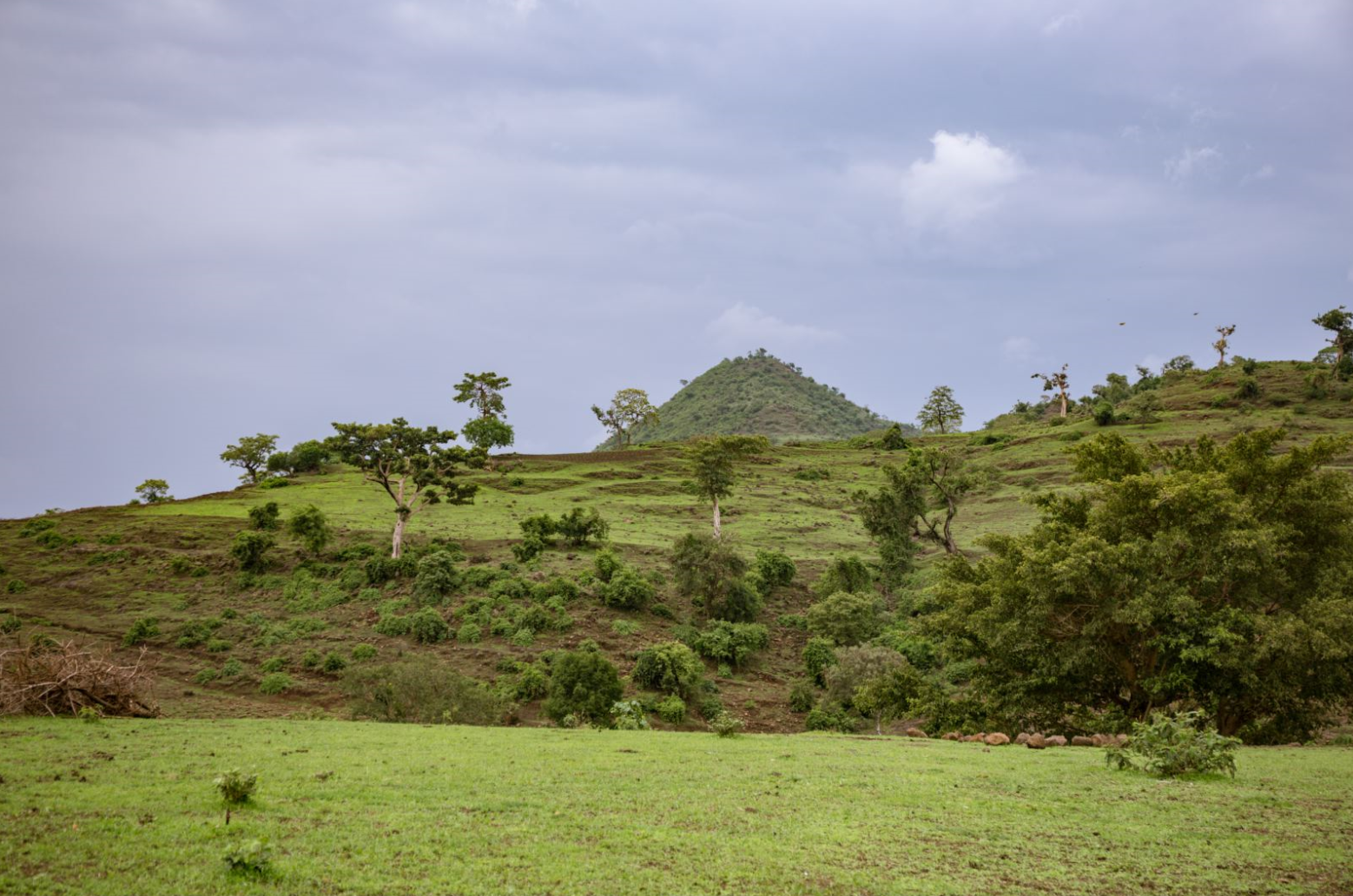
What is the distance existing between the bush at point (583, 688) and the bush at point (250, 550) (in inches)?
1082

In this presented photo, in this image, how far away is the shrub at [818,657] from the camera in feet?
131

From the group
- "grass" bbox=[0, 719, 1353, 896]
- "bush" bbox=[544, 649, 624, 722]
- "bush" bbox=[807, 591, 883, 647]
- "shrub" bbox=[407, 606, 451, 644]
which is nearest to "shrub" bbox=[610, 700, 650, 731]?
"bush" bbox=[544, 649, 624, 722]

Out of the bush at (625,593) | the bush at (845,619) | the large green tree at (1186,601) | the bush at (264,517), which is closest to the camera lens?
the large green tree at (1186,601)

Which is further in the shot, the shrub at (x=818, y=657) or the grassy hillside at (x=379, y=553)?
the shrub at (x=818, y=657)

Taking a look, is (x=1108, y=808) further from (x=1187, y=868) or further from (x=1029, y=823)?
(x=1187, y=868)

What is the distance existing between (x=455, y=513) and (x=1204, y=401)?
Answer: 97650 millimetres

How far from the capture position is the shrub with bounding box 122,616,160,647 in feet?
127

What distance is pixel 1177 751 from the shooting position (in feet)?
46.5

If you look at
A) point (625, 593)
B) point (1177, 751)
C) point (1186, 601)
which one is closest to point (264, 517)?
point (625, 593)

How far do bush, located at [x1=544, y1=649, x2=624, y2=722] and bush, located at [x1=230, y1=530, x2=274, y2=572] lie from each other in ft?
90.2

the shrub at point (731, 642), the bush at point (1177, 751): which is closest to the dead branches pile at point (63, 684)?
the bush at point (1177, 751)

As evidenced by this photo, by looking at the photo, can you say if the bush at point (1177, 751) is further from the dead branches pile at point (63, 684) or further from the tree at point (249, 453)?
the tree at point (249, 453)

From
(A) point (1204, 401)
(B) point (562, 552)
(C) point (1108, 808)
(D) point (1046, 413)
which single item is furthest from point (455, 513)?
(D) point (1046, 413)

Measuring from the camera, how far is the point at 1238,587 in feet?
74.1
